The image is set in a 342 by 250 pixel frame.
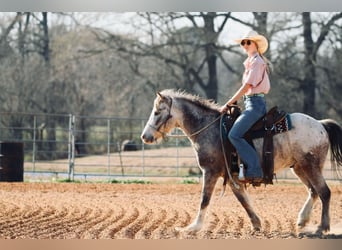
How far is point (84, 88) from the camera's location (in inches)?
835

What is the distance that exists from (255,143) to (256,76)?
581 millimetres

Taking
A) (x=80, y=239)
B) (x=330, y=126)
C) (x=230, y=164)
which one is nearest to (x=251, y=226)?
(x=230, y=164)

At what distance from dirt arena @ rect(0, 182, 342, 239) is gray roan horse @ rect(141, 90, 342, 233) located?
0.23 m

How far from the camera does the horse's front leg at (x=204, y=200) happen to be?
5969mm

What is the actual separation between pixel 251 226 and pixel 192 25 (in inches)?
524

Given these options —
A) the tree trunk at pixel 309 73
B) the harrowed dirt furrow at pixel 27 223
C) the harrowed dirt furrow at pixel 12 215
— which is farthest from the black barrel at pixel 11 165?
the tree trunk at pixel 309 73

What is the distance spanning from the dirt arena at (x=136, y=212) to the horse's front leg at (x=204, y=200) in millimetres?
64

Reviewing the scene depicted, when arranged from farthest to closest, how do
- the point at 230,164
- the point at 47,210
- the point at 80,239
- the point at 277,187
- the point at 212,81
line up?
1. the point at 212,81
2. the point at 277,187
3. the point at 47,210
4. the point at 230,164
5. the point at 80,239

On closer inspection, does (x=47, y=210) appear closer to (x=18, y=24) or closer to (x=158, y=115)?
(x=158, y=115)

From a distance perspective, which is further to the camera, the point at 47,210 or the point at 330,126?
the point at 47,210

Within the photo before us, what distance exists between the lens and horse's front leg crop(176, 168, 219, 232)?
19.6ft

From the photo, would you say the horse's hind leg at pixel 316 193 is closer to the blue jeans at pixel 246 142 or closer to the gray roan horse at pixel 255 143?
the gray roan horse at pixel 255 143

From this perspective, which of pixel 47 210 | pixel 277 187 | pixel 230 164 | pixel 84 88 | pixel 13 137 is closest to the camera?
pixel 230 164

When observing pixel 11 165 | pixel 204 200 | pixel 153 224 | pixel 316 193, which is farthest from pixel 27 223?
pixel 11 165
